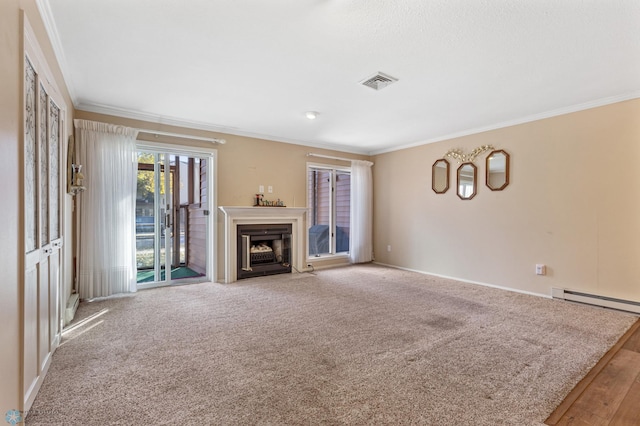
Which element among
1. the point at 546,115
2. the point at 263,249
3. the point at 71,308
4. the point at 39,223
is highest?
the point at 546,115

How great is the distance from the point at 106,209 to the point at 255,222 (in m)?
2.04

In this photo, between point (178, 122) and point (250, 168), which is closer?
point (178, 122)

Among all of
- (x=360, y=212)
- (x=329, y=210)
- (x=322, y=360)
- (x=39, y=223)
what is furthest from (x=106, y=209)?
(x=360, y=212)

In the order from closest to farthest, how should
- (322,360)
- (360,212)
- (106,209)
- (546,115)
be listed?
(322,360) → (106,209) → (546,115) → (360,212)

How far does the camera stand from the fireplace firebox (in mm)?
4938

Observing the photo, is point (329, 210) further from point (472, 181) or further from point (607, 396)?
point (607, 396)

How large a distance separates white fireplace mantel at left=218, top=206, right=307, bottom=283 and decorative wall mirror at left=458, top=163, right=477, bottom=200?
268cm

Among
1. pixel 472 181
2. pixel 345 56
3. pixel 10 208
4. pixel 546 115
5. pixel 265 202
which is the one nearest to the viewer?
pixel 10 208

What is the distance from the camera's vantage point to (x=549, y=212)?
A: 397cm

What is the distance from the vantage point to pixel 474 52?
2.50m

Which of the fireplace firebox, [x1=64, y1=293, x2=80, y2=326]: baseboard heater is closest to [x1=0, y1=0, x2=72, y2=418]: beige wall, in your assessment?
[x1=64, y1=293, x2=80, y2=326]: baseboard heater

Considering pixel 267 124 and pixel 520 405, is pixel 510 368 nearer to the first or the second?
pixel 520 405

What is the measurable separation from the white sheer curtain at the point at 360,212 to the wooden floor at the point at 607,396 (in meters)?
4.19

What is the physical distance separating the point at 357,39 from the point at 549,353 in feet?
9.40
